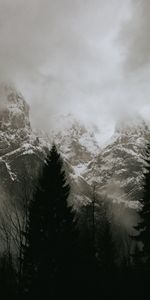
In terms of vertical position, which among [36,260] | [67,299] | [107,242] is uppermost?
[107,242]

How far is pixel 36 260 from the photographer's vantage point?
31.6 meters

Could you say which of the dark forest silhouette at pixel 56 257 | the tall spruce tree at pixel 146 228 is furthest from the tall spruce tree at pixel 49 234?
the tall spruce tree at pixel 146 228

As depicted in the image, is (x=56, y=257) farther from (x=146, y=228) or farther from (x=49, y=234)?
(x=146, y=228)

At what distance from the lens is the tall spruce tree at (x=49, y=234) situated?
2961cm

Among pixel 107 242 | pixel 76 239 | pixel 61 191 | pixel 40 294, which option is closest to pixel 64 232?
pixel 76 239

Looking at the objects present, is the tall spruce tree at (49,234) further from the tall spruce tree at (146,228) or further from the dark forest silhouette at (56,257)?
the tall spruce tree at (146,228)

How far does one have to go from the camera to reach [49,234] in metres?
31.4

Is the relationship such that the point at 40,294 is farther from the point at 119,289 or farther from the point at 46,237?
the point at 119,289

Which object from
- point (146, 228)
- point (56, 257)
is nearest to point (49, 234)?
point (56, 257)

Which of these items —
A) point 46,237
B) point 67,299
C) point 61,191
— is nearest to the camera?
point 67,299

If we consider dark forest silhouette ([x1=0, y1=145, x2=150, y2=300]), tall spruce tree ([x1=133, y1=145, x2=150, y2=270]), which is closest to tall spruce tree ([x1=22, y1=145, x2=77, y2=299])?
dark forest silhouette ([x1=0, y1=145, x2=150, y2=300])

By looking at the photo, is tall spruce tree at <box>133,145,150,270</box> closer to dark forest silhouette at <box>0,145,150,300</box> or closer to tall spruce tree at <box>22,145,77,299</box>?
dark forest silhouette at <box>0,145,150,300</box>

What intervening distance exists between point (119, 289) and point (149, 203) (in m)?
6.47

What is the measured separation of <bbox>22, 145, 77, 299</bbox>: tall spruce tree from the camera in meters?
29.6
